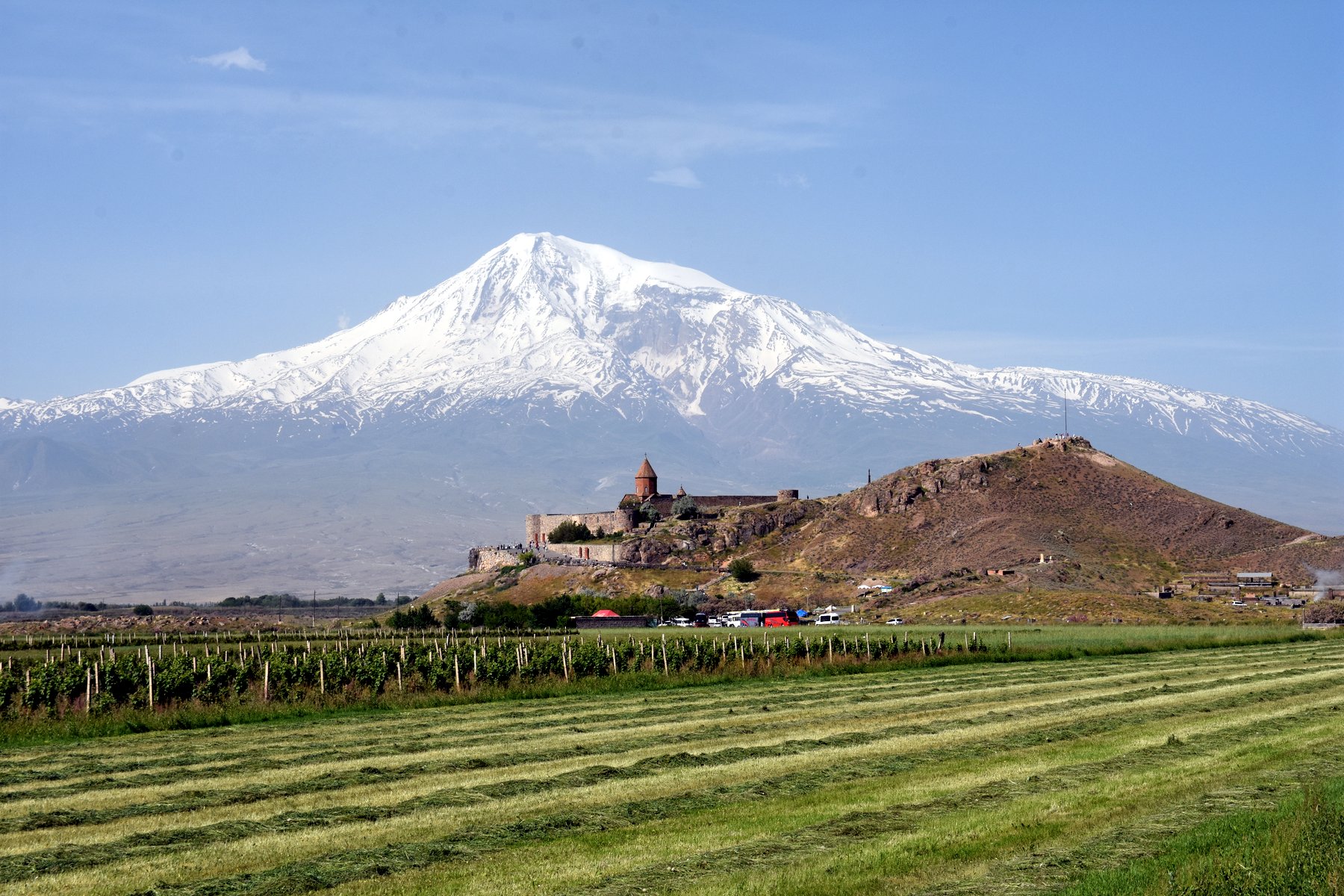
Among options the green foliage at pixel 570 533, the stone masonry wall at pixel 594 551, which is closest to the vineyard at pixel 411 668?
the stone masonry wall at pixel 594 551

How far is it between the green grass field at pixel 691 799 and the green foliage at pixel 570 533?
144220mm

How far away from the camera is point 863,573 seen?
5630 inches

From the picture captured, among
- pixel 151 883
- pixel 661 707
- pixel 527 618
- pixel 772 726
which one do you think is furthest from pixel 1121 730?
pixel 527 618

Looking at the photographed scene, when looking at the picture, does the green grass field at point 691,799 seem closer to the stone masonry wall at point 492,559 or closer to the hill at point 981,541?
the hill at point 981,541

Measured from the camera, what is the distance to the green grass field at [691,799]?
18125 mm

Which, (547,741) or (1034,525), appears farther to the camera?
(1034,525)

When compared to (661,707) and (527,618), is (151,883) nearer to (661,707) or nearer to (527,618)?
(661,707)

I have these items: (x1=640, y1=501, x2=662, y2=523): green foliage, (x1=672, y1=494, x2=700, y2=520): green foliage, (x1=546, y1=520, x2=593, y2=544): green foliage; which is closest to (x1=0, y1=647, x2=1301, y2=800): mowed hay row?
(x1=672, y1=494, x2=700, y2=520): green foliage

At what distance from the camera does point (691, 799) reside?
23.2 m

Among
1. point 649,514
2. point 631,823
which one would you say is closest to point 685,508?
point 649,514

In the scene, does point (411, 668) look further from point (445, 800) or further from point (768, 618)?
point (768, 618)

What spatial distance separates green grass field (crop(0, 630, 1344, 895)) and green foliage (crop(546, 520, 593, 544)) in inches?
5678

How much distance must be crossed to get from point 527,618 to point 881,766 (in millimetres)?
Result: 99542

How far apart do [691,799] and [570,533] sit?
163 m
